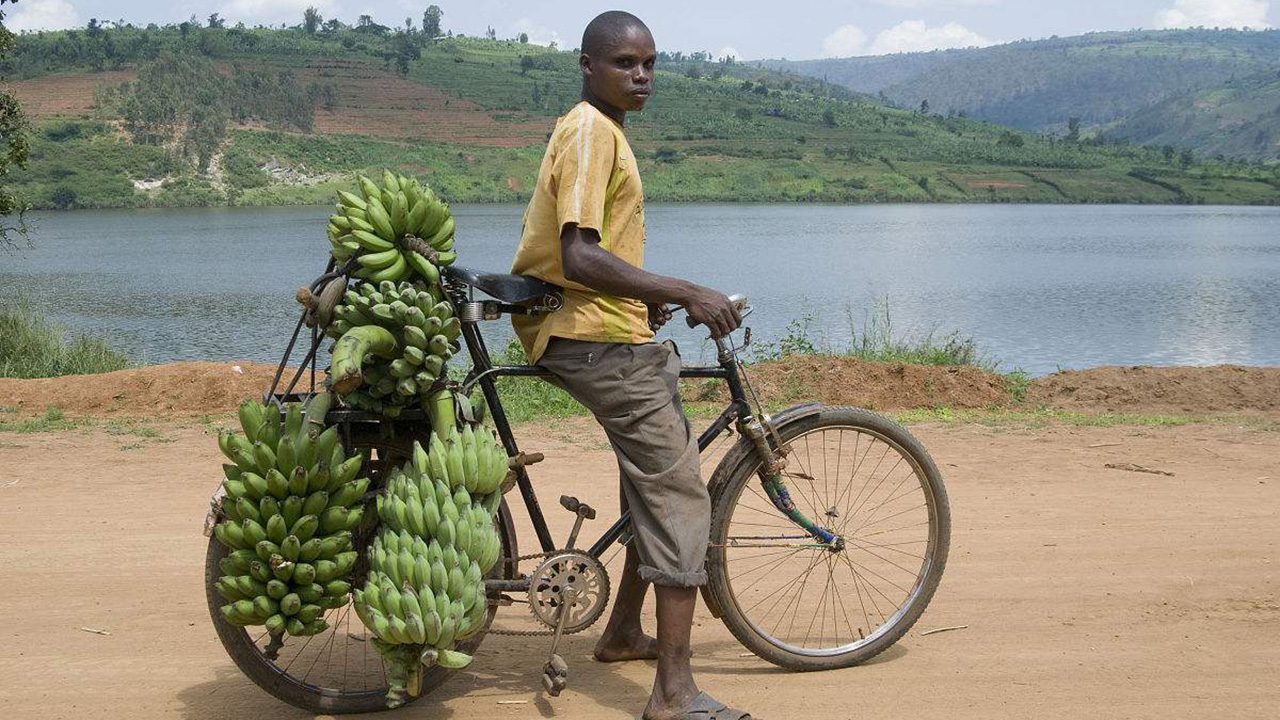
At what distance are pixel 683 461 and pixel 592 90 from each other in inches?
41.0

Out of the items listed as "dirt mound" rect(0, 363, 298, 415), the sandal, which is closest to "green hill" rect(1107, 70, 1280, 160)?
"dirt mound" rect(0, 363, 298, 415)

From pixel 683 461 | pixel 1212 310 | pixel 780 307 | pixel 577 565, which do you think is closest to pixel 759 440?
pixel 683 461

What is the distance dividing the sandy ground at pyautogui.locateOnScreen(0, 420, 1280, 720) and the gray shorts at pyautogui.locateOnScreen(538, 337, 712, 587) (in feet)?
1.66

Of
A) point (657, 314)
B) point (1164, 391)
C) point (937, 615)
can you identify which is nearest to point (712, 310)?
point (657, 314)

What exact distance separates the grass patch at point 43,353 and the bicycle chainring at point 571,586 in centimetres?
975

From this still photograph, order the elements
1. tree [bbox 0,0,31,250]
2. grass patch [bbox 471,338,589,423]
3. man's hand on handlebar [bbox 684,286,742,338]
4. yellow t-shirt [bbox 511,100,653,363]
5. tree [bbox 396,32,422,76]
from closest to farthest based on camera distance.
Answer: yellow t-shirt [bbox 511,100,653,363] → man's hand on handlebar [bbox 684,286,742,338] → grass patch [bbox 471,338,589,423] → tree [bbox 0,0,31,250] → tree [bbox 396,32,422,76]

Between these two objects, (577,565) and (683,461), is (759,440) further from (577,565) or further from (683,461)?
(577,565)

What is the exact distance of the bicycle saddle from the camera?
3295 millimetres

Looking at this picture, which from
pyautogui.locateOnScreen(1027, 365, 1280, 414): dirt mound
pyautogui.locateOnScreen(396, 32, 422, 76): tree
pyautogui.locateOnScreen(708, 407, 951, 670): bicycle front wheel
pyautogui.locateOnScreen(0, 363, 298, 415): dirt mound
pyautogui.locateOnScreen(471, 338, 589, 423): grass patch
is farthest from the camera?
pyautogui.locateOnScreen(396, 32, 422, 76): tree

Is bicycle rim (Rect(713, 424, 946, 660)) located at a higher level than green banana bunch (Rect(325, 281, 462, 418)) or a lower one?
lower

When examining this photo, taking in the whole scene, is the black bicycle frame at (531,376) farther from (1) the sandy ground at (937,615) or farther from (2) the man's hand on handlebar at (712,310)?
(1) the sandy ground at (937,615)

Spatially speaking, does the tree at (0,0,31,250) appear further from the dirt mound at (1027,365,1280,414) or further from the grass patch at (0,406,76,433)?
the dirt mound at (1027,365,1280,414)

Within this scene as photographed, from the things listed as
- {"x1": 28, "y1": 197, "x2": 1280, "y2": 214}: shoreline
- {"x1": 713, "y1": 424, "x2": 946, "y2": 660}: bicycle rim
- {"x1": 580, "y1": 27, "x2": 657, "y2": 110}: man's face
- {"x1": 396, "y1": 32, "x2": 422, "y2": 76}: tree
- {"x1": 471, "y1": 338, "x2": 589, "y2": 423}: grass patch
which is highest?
{"x1": 396, "y1": 32, "x2": 422, "y2": 76}: tree

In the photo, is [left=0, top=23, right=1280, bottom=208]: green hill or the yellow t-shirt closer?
the yellow t-shirt
